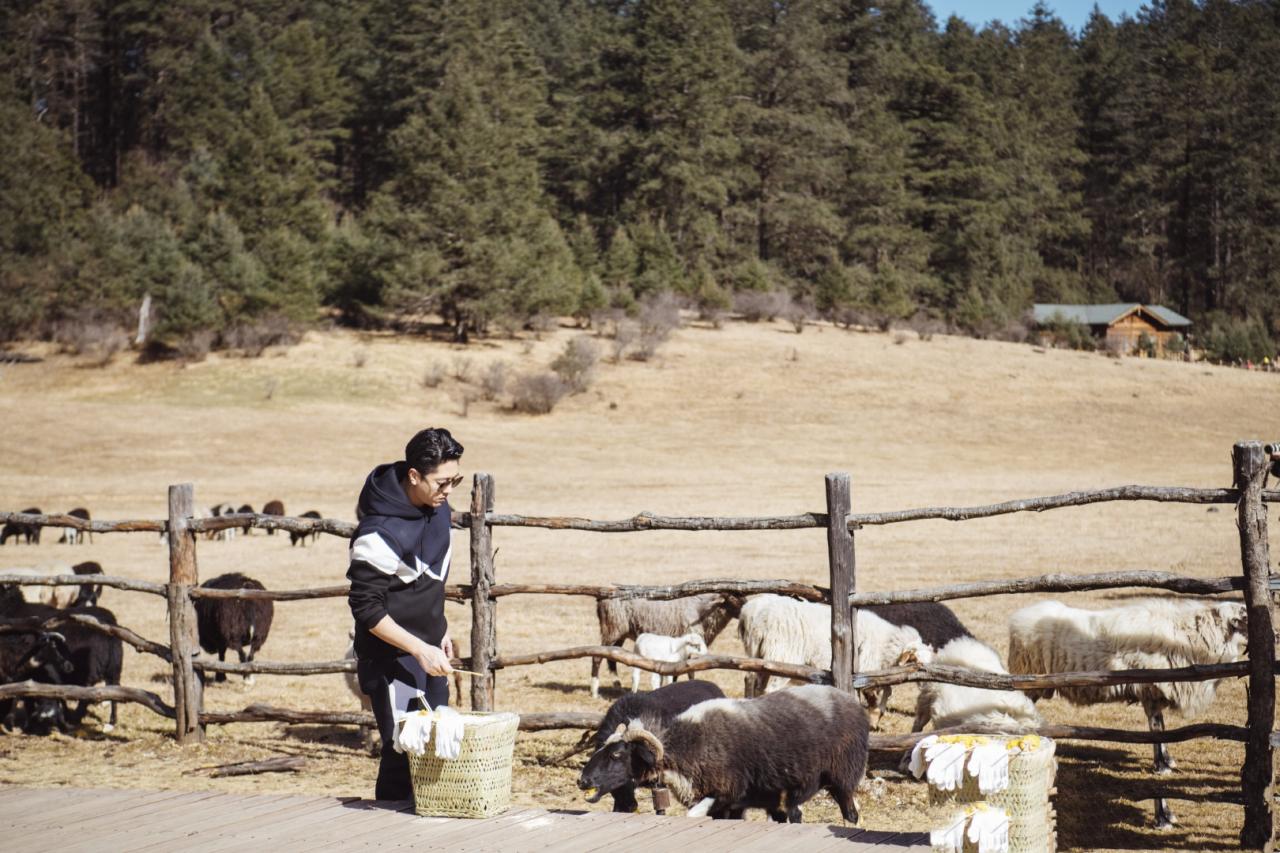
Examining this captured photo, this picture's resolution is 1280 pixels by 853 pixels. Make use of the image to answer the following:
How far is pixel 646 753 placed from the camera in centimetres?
696

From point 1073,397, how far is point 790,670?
4305cm

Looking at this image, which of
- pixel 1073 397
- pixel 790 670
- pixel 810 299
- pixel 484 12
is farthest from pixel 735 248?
pixel 790 670

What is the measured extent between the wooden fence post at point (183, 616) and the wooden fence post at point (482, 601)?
2.31 meters

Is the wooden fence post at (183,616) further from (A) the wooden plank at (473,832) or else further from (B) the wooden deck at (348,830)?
(A) the wooden plank at (473,832)

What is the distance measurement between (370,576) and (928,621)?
6.45 m

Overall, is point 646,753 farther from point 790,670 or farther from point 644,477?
point 644,477

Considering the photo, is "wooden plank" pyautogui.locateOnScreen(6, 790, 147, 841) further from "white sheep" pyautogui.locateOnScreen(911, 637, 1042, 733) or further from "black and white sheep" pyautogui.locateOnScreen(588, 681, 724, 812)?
"white sheep" pyautogui.locateOnScreen(911, 637, 1042, 733)

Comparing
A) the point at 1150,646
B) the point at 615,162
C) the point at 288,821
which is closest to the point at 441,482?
the point at 288,821

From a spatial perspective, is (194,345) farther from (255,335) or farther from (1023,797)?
(1023,797)

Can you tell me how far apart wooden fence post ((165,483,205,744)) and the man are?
4.03 meters

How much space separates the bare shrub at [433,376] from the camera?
156 ft

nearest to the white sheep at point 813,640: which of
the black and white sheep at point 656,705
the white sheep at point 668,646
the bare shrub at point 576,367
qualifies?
the white sheep at point 668,646

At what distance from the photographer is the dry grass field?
361 inches

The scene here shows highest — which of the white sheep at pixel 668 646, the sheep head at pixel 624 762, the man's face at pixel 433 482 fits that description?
the man's face at pixel 433 482
